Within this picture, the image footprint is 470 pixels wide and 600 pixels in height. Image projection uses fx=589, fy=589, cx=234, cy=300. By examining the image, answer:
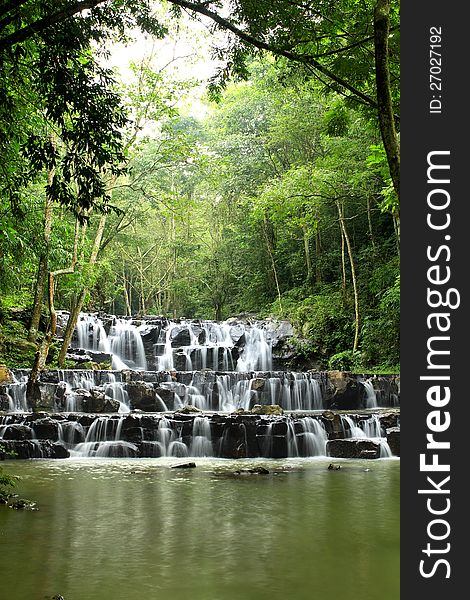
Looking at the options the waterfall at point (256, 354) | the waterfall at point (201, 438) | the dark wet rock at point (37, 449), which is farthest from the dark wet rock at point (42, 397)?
the waterfall at point (256, 354)

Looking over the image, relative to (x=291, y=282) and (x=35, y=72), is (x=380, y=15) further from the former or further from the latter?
(x=291, y=282)

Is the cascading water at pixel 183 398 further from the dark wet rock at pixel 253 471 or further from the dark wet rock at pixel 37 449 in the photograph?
the dark wet rock at pixel 253 471

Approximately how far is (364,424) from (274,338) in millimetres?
10683

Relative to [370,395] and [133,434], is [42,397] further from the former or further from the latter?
[370,395]

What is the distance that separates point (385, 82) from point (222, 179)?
889 inches

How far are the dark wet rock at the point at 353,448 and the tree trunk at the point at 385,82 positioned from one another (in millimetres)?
7450

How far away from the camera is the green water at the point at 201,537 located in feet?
13.9

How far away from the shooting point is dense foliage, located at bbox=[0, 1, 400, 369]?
630 centimetres

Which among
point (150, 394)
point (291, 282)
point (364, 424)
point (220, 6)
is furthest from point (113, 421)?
point (291, 282)

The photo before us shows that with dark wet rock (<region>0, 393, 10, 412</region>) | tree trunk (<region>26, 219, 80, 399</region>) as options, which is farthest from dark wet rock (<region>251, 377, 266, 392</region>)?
dark wet rock (<region>0, 393, 10, 412</region>)

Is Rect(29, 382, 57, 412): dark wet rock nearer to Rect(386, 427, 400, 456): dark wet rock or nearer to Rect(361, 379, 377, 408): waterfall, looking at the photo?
Rect(386, 427, 400, 456): dark wet rock

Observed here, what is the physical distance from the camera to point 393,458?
1112cm

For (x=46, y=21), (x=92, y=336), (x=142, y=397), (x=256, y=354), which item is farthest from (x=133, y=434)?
(x=92, y=336)

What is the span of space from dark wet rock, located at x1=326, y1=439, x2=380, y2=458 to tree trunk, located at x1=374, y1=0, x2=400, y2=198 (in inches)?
293
